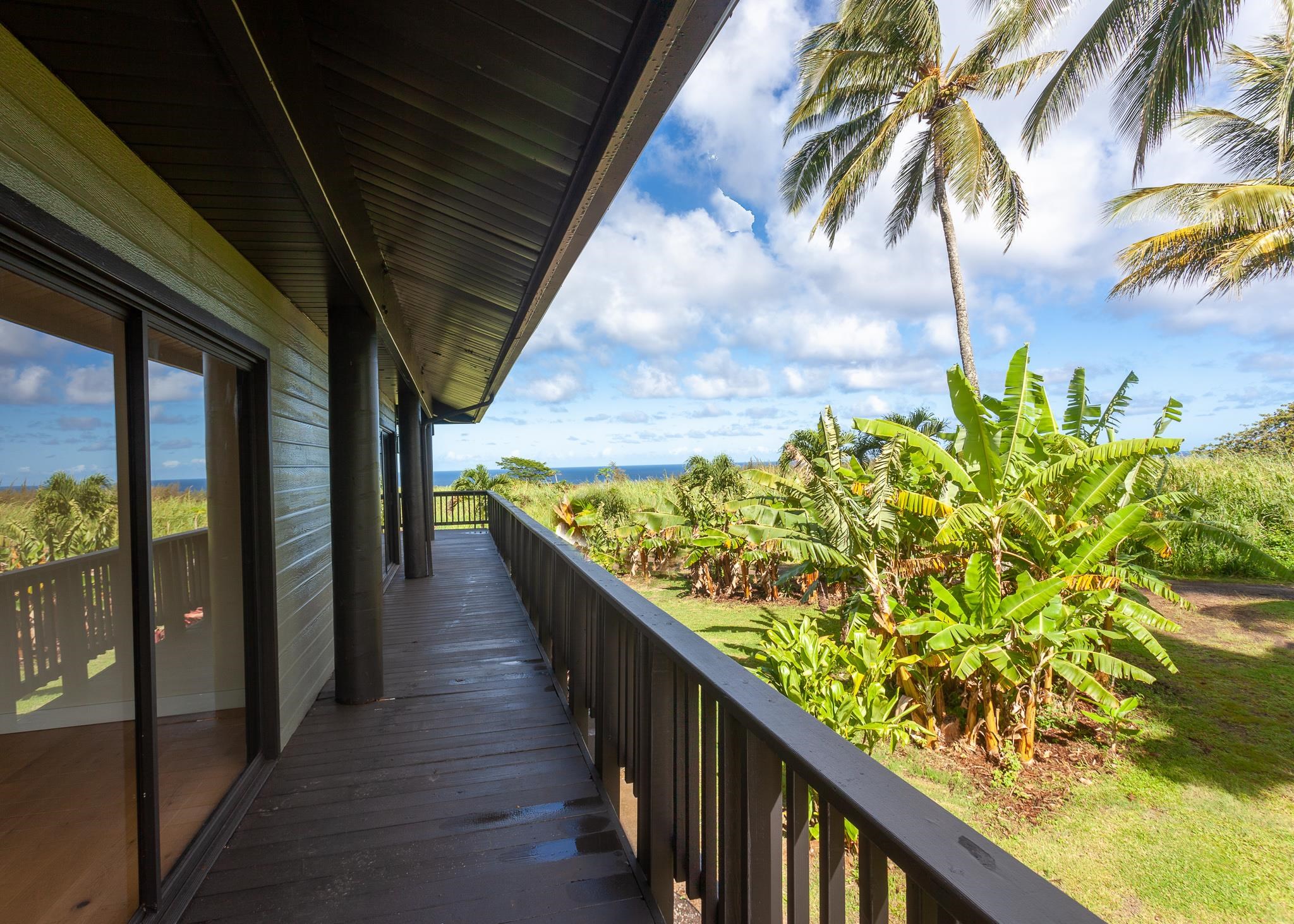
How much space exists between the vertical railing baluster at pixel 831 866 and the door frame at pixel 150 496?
2044 mm

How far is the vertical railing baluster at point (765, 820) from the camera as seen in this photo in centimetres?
138

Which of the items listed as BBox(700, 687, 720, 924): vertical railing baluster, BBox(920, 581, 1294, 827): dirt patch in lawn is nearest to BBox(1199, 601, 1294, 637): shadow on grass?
BBox(920, 581, 1294, 827): dirt patch in lawn

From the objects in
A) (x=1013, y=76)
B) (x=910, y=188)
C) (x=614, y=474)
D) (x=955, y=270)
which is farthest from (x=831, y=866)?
(x=910, y=188)

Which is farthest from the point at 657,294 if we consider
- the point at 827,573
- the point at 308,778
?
the point at 308,778

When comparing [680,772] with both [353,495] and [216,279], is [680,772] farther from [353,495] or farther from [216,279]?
[353,495]

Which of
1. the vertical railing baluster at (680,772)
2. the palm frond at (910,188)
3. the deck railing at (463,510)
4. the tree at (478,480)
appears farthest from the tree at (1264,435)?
the vertical railing baluster at (680,772)

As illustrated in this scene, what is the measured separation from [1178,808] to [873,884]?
214 inches

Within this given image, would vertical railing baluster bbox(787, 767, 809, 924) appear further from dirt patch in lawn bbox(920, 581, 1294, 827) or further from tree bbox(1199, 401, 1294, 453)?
tree bbox(1199, 401, 1294, 453)

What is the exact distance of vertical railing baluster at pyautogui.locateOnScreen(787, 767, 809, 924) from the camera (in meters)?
1.23

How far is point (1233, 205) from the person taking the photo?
467 inches

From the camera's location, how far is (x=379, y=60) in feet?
5.97

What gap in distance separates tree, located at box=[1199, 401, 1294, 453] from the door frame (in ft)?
86.7

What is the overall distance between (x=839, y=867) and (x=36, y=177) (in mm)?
2344

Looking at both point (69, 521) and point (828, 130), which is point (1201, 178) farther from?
point (69, 521)
